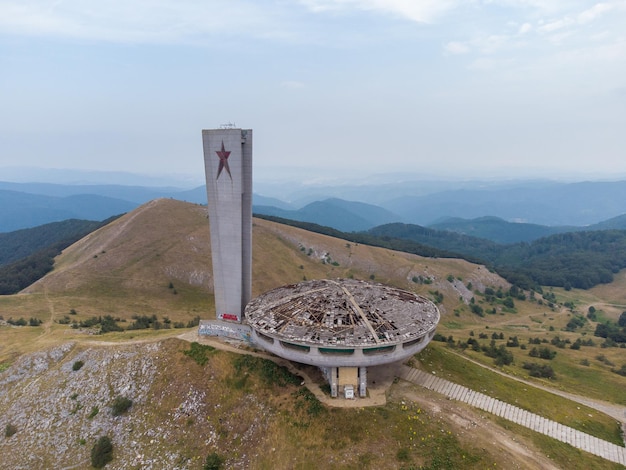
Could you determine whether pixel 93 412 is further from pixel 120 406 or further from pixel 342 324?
pixel 342 324

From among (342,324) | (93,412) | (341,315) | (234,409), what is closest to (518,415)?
(342,324)

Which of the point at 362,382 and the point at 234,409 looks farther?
the point at 234,409

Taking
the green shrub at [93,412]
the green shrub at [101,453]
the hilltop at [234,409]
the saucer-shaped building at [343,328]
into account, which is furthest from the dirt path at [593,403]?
the green shrub at [93,412]

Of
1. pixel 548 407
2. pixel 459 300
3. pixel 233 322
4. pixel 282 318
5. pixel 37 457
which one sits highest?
pixel 282 318

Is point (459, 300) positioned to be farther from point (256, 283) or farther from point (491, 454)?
point (491, 454)

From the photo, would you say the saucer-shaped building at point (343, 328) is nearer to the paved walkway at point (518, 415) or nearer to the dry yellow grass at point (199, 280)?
the paved walkway at point (518, 415)

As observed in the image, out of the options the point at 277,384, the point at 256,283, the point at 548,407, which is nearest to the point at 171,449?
the point at 277,384

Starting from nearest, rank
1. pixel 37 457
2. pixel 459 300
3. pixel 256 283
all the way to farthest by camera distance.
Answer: pixel 37 457, pixel 256 283, pixel 459 300
